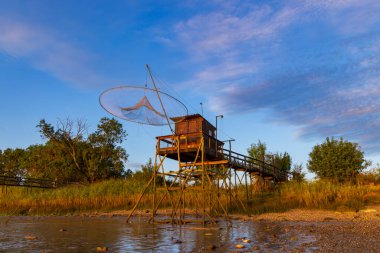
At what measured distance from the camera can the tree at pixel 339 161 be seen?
41628 millimetres

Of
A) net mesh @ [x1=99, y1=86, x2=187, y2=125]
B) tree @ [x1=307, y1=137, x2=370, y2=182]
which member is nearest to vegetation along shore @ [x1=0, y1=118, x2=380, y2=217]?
tree @ [x1=307, y1=137, x2=370, y2=182]

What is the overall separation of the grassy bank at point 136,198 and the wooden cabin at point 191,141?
3722 millimetres

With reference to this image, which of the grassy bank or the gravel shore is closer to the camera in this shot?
the gravel shore

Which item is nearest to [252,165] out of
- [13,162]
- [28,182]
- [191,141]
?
[191,141]

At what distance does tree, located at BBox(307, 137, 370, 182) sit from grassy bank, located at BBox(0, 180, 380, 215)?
24.8ft

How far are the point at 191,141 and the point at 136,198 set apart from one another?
1072 cm

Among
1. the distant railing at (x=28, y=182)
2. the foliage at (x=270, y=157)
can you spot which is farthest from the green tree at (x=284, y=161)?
the distant railing at (x=28, y=182)

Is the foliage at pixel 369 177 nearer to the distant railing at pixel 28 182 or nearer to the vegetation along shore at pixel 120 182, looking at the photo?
the vegetation along shore at pixel 120 182

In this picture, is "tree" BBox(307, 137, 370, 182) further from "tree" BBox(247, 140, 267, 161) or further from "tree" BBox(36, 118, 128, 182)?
"tree" BBox(36, 118, 128, 182)

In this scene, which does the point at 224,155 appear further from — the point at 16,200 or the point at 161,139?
the point at 16,200

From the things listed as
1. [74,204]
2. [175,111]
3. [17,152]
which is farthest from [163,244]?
[17,152]

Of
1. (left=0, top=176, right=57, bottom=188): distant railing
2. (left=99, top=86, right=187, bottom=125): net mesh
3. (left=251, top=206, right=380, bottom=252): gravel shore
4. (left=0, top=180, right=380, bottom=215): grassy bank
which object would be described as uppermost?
(left=99, top=86, right=187, bottom=125): net mesh

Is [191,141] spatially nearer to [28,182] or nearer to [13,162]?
[28,182]

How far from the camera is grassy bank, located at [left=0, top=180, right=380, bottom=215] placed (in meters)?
28.2
